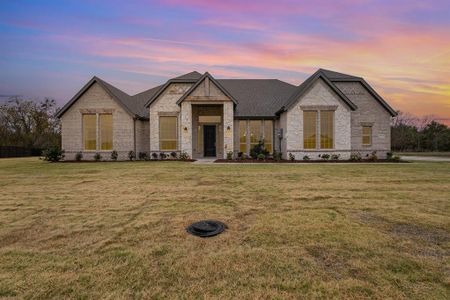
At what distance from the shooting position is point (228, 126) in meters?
20.7

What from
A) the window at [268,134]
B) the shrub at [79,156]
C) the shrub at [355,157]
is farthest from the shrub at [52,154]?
the shrub at [355,157]

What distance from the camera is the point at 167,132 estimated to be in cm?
2173

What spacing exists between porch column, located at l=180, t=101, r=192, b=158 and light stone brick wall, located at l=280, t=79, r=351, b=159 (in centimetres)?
793

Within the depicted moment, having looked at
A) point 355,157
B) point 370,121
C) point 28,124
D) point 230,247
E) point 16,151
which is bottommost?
point 230,247

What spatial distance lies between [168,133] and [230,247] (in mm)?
18907

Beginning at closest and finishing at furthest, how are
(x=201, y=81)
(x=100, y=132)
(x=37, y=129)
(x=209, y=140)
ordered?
(x=201, y=81)
(x=100, y=132)
(x=209, y=140)
(x=37, y=129)

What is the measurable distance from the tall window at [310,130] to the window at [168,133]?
1092 cm

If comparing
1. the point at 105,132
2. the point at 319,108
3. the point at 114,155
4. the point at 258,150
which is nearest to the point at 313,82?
the point at 319,108

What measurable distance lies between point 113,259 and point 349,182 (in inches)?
349

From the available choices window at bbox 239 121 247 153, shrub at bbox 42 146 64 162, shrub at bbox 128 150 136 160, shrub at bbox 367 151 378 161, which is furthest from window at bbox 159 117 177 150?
shrub at bbox 367 151 378 161

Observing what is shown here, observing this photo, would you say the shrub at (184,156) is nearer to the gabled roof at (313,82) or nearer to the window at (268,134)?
the window at (268,134)

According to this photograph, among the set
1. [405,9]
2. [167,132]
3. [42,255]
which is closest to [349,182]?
[42,255]

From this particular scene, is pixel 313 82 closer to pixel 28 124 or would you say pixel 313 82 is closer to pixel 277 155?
pixel 277 155

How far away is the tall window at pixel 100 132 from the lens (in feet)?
70.4
